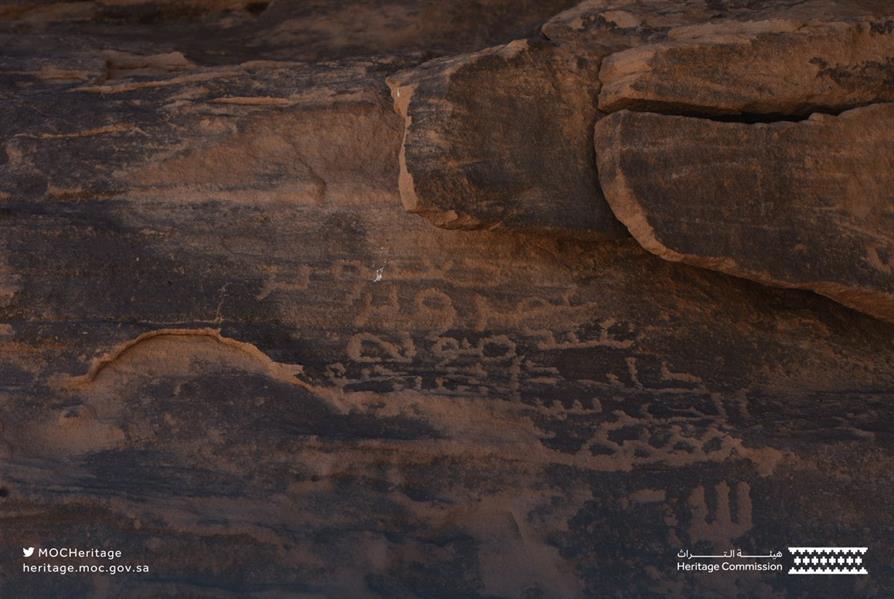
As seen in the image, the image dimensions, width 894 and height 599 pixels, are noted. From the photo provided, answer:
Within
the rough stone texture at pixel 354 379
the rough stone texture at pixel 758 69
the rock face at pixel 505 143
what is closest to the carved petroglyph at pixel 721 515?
the rough stone texture at pixel 354 379

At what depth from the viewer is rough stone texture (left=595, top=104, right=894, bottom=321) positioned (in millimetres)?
2842

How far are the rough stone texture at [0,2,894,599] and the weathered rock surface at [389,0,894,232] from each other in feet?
0.64

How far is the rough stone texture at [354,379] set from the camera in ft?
8.47

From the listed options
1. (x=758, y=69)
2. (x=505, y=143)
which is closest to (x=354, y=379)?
(x=505, y=143)

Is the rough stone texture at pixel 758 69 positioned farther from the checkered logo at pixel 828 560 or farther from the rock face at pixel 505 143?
the checkered logo at pixel 828 560

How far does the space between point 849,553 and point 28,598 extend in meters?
1.98

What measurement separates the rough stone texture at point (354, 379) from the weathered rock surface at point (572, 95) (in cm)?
20

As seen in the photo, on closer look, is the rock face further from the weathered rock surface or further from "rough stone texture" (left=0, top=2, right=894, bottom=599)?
"rough stone texture" (left=0, top=2, right=894, bottom=599)

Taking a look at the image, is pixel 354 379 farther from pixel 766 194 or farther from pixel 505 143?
pixel 766 194

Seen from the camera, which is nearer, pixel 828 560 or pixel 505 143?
pixel 828 560

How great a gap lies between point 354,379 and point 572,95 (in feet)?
3.36

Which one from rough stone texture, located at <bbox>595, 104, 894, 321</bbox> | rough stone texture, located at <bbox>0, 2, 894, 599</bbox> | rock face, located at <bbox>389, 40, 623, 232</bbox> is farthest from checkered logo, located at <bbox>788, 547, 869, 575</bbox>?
rock face, located at <bbox>389, 40, 623, 232</bbox>

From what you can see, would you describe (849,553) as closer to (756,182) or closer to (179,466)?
(756,182)

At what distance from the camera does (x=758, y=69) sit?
2.94 meters
